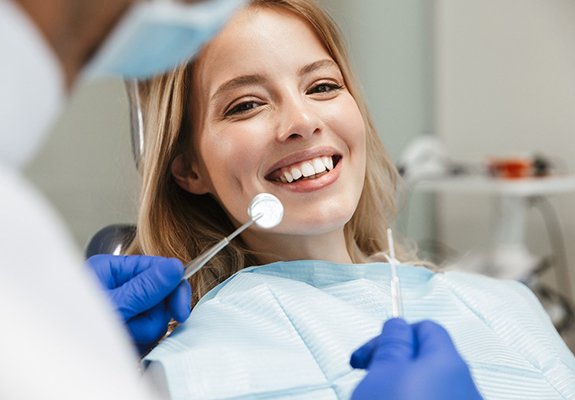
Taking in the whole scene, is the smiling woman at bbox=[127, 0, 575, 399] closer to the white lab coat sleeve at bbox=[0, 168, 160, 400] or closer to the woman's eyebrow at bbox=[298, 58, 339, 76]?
the woman's eyebrow at bbox=[298, 58, 339, 76]

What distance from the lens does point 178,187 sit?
4.58 feet

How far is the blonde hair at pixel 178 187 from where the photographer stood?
1.31 metres

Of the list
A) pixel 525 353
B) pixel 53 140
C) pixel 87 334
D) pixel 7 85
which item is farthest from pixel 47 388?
pixel 53 140

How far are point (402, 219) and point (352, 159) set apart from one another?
2.33m

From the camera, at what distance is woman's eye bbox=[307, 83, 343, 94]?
130 cm

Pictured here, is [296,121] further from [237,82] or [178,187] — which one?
[178,187]

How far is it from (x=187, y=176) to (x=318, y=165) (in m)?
0.27

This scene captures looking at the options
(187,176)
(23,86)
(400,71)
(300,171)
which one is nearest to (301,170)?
(300,171)

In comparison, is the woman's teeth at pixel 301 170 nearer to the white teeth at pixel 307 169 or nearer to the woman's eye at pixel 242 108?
the white teeth at pixel 307 169

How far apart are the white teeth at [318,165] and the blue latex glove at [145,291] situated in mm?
294

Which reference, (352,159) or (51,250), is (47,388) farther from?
(352,159)

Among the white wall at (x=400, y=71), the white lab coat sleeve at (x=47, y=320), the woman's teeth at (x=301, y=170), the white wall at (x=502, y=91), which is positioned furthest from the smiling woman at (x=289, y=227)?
the white wall at (x=400, y=71)

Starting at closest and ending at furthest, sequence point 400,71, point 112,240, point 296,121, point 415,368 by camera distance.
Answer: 1. point 415,368
2. point 296,121
3. point 112,240
4. point 400,71

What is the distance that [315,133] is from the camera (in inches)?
48.5
